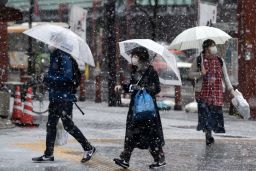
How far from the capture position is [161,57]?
30.3 ft

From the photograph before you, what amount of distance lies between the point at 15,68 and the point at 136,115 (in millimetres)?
40268

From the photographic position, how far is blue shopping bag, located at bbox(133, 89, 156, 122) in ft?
29.1

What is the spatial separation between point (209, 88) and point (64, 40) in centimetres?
351

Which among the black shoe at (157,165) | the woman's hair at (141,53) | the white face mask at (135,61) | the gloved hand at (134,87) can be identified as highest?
the woman's hair at (141,53)

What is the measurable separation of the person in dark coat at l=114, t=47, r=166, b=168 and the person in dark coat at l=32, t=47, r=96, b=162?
2.45ft

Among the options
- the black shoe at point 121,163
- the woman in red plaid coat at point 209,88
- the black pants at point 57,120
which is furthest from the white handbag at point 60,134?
the woman in red plaid coat at point 209,88

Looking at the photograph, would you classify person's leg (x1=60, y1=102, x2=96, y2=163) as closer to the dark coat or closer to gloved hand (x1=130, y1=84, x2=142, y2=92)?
the dark coat

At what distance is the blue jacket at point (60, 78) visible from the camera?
923 cm

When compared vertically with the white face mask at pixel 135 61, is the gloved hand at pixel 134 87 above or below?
below

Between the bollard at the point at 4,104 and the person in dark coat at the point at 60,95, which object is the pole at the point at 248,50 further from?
the person in dark coat at the point at 60,95

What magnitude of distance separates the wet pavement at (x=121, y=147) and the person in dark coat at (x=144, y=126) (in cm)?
26

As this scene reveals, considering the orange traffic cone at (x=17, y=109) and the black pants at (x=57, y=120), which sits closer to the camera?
the black pants at (x=57, y=120)

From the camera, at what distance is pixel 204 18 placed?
21219 mm

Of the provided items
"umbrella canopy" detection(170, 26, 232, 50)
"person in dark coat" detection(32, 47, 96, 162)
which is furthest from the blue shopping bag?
"umbrella canopy" detection(170, 26, 232, 50)
